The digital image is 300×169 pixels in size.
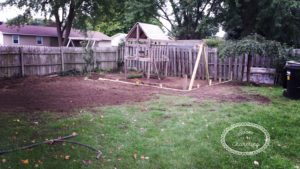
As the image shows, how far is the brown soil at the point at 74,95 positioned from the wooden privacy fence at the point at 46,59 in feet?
5.86

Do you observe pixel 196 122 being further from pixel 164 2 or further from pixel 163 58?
pixel 164 2

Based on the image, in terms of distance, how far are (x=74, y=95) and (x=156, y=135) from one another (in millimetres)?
4312

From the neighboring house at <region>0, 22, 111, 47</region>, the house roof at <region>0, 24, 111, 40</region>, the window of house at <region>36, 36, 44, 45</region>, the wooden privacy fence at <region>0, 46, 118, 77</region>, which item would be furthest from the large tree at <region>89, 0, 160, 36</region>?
the wooden privacy fence at <region>0, 46, 118, 77</region>

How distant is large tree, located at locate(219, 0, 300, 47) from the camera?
1692 cm

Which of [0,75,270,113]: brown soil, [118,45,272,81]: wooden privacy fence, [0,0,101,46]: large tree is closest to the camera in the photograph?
[0,75,270,113]: brown soil

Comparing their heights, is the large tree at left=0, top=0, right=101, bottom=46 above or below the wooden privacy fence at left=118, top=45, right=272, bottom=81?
above

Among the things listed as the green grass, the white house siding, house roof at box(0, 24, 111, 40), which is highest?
house roof at box(0, 24, 111, 40)

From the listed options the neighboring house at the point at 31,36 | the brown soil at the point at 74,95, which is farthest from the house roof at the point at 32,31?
the brown soil at the point at 74,95

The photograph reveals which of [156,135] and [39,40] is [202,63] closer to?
[156,135]

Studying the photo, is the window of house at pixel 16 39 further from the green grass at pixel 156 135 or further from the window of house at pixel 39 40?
the green grass at pixel 156 135

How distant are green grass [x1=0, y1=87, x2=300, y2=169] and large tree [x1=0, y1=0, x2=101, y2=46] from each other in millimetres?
18491

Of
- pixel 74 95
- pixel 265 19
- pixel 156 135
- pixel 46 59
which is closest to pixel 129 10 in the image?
pixel 265 19

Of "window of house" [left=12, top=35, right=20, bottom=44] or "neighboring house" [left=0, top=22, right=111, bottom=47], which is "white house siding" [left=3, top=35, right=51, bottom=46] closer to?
"neighboring house" [left=0, top=22, right=111, bottom=47]

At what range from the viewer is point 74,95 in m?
8.73
